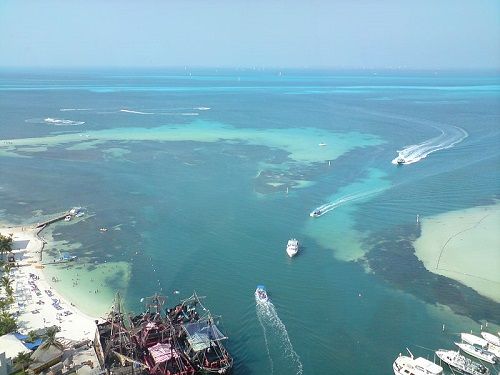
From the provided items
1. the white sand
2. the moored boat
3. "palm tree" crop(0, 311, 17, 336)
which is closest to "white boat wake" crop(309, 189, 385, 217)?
the moored boat

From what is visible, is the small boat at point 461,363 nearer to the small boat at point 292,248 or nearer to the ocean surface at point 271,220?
the ocean surface at point 271,220

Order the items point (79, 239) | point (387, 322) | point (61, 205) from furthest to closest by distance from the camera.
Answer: point (61, 205)
point (79, 239)
point (387, 322)

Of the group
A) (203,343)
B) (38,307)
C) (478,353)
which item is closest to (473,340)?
(478,353)

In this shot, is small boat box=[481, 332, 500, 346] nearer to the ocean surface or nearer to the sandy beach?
the ocean surface

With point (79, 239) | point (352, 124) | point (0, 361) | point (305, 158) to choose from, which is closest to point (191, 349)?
point (0, 361)

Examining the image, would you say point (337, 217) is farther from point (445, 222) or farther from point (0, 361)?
point (0, 361)

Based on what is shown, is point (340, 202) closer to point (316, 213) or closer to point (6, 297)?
point (316, 213)

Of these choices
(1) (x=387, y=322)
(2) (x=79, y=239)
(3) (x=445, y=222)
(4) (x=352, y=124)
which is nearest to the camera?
(1) (x=387, y=322)
